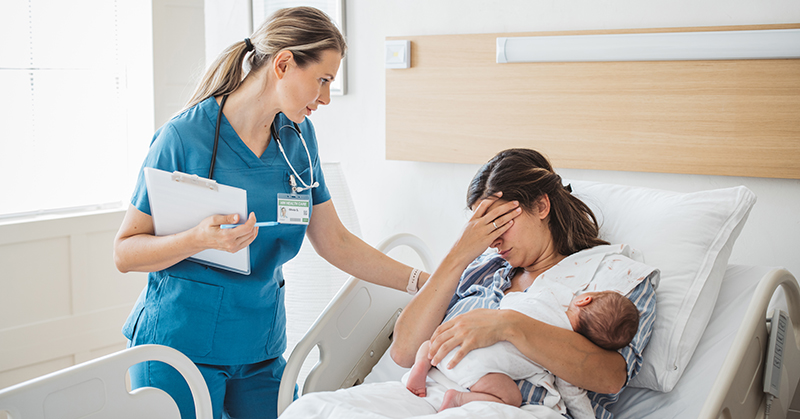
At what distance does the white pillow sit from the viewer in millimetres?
1371

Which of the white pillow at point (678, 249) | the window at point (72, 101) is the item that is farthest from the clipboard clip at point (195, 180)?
the window at point (72, 101)

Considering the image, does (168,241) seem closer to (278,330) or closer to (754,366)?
(278,330)

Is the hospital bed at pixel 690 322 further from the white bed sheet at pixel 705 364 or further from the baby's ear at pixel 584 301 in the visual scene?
the baby's ear at pixel 584 301

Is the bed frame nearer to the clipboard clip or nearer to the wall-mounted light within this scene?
the clipboard clip

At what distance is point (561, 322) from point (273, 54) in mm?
962

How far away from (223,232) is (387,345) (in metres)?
0.76

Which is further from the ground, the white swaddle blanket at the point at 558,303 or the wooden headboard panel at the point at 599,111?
the wooden headboard panel at the point at 599,111

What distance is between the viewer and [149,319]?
1.51 meters

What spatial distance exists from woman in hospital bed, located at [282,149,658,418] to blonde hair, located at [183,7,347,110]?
0.54 meters

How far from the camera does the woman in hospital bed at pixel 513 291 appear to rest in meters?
1.23

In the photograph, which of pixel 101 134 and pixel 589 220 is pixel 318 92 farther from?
pixel 101 134

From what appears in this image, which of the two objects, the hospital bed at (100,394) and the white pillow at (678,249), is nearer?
the hospital bed at (100,394)

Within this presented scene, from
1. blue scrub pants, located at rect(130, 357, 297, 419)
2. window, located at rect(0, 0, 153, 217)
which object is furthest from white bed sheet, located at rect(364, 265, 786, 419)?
window, located at rect(0, 0, 153, 217)

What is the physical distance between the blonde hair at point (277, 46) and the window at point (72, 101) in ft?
5.18
